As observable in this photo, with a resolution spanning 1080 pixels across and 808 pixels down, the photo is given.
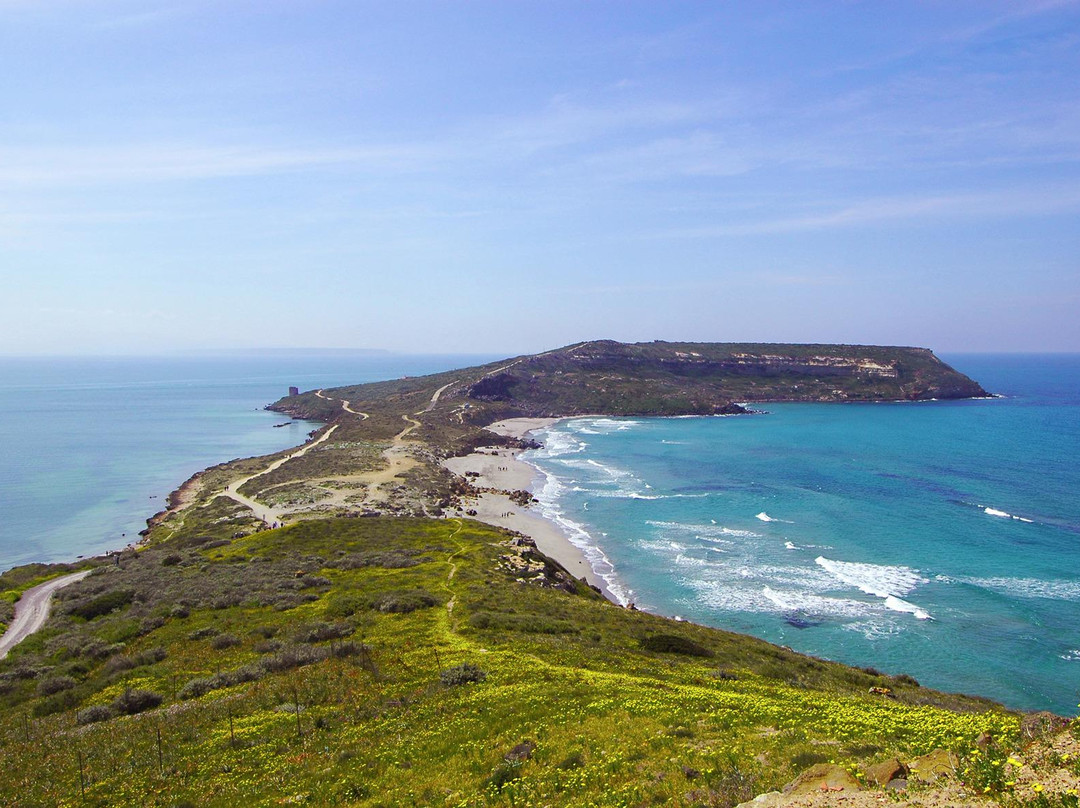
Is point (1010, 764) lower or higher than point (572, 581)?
higher

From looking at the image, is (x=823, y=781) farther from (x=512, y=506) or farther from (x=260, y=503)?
(x=260, y=503)

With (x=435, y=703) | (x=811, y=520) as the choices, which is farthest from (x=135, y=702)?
(x=811, y=520)

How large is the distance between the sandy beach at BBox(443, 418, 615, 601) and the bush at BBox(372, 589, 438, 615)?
19.3 metres

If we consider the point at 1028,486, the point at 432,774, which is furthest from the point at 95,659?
the point at 1028,486

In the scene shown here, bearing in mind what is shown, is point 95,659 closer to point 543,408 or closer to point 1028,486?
point 1028,486

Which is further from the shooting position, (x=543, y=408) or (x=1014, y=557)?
(x=543, y=408)

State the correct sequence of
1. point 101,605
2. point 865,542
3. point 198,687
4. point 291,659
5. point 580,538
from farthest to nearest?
point 580,538
point 865,542
point 101,605
point 291,659
point 198,687

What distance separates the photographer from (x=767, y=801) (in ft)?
35.3

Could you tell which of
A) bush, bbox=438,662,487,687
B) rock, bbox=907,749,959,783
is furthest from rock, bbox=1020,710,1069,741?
bush, bbox=438,662,487,687

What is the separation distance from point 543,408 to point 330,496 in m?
110

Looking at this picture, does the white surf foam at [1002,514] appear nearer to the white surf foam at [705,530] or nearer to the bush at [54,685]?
the white surf foam at [705,530]

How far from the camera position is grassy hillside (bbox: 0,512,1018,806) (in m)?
13.8

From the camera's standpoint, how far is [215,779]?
15.1m

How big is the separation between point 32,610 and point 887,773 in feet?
152
